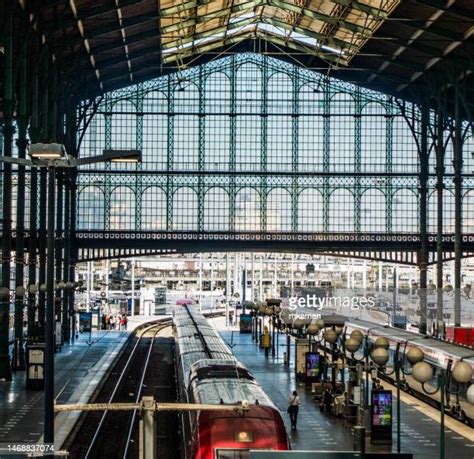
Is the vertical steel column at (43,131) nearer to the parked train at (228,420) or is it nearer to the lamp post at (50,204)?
the parked train at (228,420)

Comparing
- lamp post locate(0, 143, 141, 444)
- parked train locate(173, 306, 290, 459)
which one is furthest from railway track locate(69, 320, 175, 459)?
lamp post locate(0, 143, 141, 444)

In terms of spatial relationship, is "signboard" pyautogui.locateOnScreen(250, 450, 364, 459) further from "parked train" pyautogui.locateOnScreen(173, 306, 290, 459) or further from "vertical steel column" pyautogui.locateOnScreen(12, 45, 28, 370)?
"vertical steel column" pyautogui.locateOnScreen(12, 45, 28, 370)

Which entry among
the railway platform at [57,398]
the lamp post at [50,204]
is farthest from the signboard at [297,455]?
the railway platform at [57,398]

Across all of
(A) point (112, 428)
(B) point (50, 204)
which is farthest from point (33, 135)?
(B) point (50, 204)

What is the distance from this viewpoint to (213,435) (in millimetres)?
17188

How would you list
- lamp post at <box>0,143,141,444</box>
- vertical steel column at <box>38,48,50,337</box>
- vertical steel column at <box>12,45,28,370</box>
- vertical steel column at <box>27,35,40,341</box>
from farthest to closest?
vertical steel column at <box>38,48,50,337</box> < vertical steel column at <box>27,35,40,341</box> < vertical steel column at <box>12,45,28,370</box> < lamp post at <box>0,143,141,444</box>

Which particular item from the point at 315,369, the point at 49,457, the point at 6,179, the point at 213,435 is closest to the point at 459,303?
the point at 315,369

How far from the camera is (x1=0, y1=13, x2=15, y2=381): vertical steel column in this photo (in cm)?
3631

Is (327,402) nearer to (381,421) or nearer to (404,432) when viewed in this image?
(404,432)

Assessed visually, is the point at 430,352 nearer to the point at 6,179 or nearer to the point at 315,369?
the point at 315,369

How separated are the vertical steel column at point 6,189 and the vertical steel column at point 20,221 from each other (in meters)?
0.65

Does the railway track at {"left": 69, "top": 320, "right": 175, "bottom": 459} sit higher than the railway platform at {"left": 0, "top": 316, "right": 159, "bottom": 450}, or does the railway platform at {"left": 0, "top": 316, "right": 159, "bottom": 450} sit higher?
the railway platform at {"left": 0, "top": 316, "right": 159, "bottom": 450}

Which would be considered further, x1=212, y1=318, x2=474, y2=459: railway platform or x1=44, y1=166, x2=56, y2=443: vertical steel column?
x1=212, y1=318, x2=474, y2=459: railway platform

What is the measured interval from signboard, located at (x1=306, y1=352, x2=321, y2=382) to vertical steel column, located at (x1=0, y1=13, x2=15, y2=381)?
13085mm
